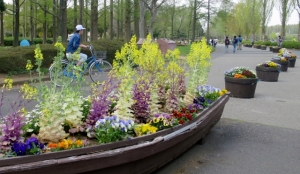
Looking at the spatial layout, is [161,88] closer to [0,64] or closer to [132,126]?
[132,126]

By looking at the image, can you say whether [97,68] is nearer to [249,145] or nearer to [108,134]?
[249,145]

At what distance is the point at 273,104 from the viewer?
320 inches

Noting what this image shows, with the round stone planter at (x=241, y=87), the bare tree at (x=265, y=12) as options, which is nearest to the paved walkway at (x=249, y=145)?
the round stone planter at (x=241, y=87)

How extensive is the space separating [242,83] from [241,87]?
117 mm

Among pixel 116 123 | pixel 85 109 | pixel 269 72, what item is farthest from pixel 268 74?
pixel 116 123

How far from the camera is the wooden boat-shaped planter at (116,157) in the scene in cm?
240

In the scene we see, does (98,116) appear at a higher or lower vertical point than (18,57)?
lower

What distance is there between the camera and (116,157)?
110 inches

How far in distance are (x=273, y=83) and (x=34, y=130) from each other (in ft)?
35.0

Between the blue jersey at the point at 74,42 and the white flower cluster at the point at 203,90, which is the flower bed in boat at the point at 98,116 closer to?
the white flower cluster at the point at 203,90

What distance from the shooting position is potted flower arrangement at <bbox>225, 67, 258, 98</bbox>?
28.0 ft

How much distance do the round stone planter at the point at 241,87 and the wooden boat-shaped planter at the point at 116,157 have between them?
4.85 m

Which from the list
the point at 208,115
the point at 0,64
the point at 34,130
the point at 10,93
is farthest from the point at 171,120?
the point at 0,64

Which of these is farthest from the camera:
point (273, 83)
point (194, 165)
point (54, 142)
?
point (273, 83)
